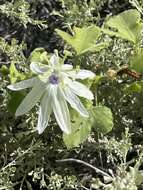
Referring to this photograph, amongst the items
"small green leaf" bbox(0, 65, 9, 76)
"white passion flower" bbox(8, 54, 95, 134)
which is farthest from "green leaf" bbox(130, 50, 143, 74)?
"small green leaf" bbox(0, 65, 9, 76)

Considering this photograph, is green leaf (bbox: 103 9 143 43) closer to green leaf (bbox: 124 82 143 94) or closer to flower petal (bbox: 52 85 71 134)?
green leaf (bbox: 124 82 143 94)

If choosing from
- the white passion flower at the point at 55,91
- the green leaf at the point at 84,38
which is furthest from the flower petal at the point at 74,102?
the green leaf at the point at 84,38

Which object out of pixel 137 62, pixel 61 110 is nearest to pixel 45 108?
pixel 61 110

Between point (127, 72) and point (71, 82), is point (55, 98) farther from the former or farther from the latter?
point (127, 72)

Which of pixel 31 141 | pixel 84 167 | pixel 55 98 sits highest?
pixel 55 98

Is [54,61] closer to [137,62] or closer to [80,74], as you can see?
[80,74]

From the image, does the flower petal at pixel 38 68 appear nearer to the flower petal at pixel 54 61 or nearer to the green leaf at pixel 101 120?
the flower petal at pixel 54 61

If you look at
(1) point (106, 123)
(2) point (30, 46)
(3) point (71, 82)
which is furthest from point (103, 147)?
(2) point (30, 46)
